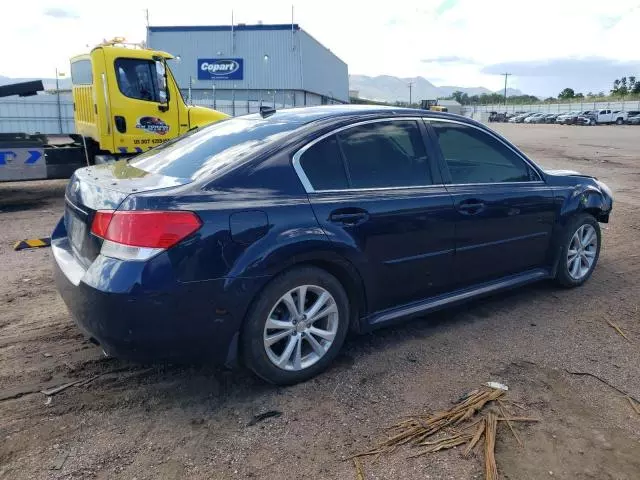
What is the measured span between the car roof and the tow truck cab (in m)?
5.91

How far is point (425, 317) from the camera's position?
443 cm

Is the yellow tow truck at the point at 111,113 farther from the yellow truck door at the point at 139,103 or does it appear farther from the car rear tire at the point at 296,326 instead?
the car rear tire at the point at 296,326

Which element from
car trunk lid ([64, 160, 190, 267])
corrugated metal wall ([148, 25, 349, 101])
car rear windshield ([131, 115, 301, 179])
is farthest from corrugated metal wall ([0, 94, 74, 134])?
corrugated metal wall ([148, 25, 349, 101])

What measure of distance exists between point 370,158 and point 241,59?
37983 millimetres

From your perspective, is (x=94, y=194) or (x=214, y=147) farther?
(x=214, y=147)

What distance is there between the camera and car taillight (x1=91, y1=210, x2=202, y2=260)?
2.79 meters

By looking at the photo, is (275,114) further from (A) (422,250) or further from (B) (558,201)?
(B) (558,201)

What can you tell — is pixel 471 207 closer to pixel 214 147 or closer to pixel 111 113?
pixel 214 147

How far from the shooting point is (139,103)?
30.8 ft

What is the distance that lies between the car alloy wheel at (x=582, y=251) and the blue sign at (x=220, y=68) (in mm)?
36908

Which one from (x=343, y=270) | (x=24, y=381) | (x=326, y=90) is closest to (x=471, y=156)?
(x=343, y=270)

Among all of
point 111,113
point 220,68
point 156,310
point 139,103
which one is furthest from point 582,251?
point 220,68

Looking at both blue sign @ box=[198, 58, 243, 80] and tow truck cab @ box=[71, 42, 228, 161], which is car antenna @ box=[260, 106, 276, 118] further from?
blue sign @ box=[198, 58, 243, 80]

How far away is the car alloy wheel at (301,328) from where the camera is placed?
127 inches
